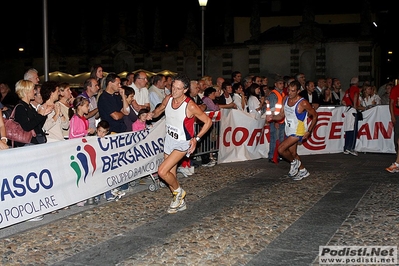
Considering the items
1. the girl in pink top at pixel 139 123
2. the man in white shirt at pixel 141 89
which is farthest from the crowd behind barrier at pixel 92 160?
the man in white shirt at pixel 141 89

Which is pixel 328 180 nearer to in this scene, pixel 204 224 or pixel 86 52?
pixel 204 224

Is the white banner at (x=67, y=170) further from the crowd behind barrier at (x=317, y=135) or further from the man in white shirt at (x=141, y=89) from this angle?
the crowd behind barrier at (x=317, y=135)

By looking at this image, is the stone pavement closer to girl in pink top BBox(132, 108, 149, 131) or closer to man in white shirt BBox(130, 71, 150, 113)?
girl in pink top BBox(132, 108, 149, 131)

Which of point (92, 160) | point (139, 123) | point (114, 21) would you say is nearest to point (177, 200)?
point (92, 160)

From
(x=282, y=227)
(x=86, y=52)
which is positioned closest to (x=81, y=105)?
(x=282, y=227)

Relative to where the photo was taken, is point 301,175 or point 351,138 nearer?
point 301,175

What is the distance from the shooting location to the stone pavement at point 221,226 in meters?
6.89

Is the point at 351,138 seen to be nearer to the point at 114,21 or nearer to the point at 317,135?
the point at 317,135

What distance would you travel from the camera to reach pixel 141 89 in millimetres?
12844

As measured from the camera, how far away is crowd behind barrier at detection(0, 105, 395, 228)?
25.4 feet

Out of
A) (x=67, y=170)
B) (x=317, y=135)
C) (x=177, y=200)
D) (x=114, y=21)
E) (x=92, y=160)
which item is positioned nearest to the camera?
(x=67, y=170)

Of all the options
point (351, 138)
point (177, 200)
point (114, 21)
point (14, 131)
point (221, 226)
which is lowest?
point (221, 226)

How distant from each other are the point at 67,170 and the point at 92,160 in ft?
2.34

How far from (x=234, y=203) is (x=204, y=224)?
1583 millimetres
